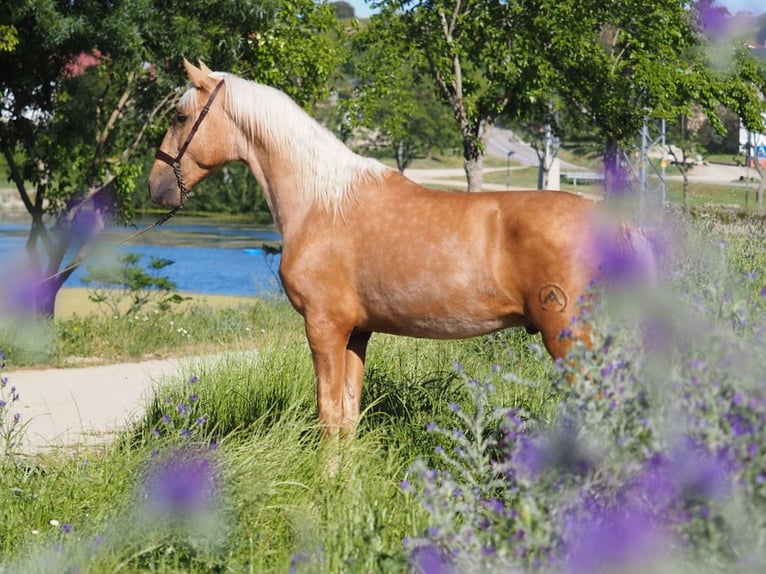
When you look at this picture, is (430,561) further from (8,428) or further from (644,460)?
(8,428)

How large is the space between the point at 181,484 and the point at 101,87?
398 inches

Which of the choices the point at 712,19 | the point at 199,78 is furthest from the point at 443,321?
the point at 712,19

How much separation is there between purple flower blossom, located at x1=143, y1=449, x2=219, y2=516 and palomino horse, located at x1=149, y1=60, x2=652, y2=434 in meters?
0.82

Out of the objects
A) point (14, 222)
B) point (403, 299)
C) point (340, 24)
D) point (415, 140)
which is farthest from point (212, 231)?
point (403, 299)

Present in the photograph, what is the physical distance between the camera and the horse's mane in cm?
492

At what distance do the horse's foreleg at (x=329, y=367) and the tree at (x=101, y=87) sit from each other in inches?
273

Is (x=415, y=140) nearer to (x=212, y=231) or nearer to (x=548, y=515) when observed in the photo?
(x=212, y=231)

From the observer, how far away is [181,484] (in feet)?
13.2

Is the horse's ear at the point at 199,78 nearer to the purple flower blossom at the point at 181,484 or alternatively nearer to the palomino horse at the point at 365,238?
the palomino horse at the point at 365,238

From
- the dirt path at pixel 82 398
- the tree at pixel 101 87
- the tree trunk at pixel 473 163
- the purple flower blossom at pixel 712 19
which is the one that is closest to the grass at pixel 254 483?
the dirt path at pixel 82 398

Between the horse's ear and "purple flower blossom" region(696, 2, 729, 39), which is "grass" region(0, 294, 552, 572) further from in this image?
"purple flower blossom" region(696, 2, 729, 39)

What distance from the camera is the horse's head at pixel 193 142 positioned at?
5.01 m

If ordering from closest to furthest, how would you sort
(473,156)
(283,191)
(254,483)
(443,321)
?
(254,483)
(443,321)
(283,191)
(473,156)

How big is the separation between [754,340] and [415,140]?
47.4 meters
